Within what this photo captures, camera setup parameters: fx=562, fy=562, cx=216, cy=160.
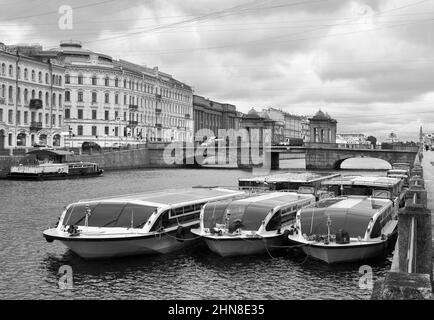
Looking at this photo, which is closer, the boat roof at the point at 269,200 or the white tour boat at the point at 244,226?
the white tour boat at the point at 244,226

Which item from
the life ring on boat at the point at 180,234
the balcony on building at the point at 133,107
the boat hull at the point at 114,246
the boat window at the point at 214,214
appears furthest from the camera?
the balcony on building at the point at 133,107

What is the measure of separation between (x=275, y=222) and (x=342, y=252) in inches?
169

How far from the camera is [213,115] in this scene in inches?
6447

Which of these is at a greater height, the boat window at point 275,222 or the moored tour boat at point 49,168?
the moored tour boat at point 49,168

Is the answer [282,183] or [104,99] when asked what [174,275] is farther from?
[104,99]

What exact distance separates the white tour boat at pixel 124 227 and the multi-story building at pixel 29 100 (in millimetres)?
54766

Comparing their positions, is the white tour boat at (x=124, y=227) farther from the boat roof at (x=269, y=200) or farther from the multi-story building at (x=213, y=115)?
the multi-story building at (x=213, y=115)

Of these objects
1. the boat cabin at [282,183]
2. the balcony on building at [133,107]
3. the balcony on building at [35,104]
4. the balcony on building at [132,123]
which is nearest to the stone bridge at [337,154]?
the balcony on building at [132,123]

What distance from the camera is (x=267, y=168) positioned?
109438mm

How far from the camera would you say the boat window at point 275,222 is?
80.4 ft

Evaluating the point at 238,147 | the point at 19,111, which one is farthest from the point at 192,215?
the point at 238,147

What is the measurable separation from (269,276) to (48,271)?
27.3 feet

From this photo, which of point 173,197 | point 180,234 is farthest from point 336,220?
point 173,197

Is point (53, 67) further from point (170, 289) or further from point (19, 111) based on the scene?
point (170, 289)
